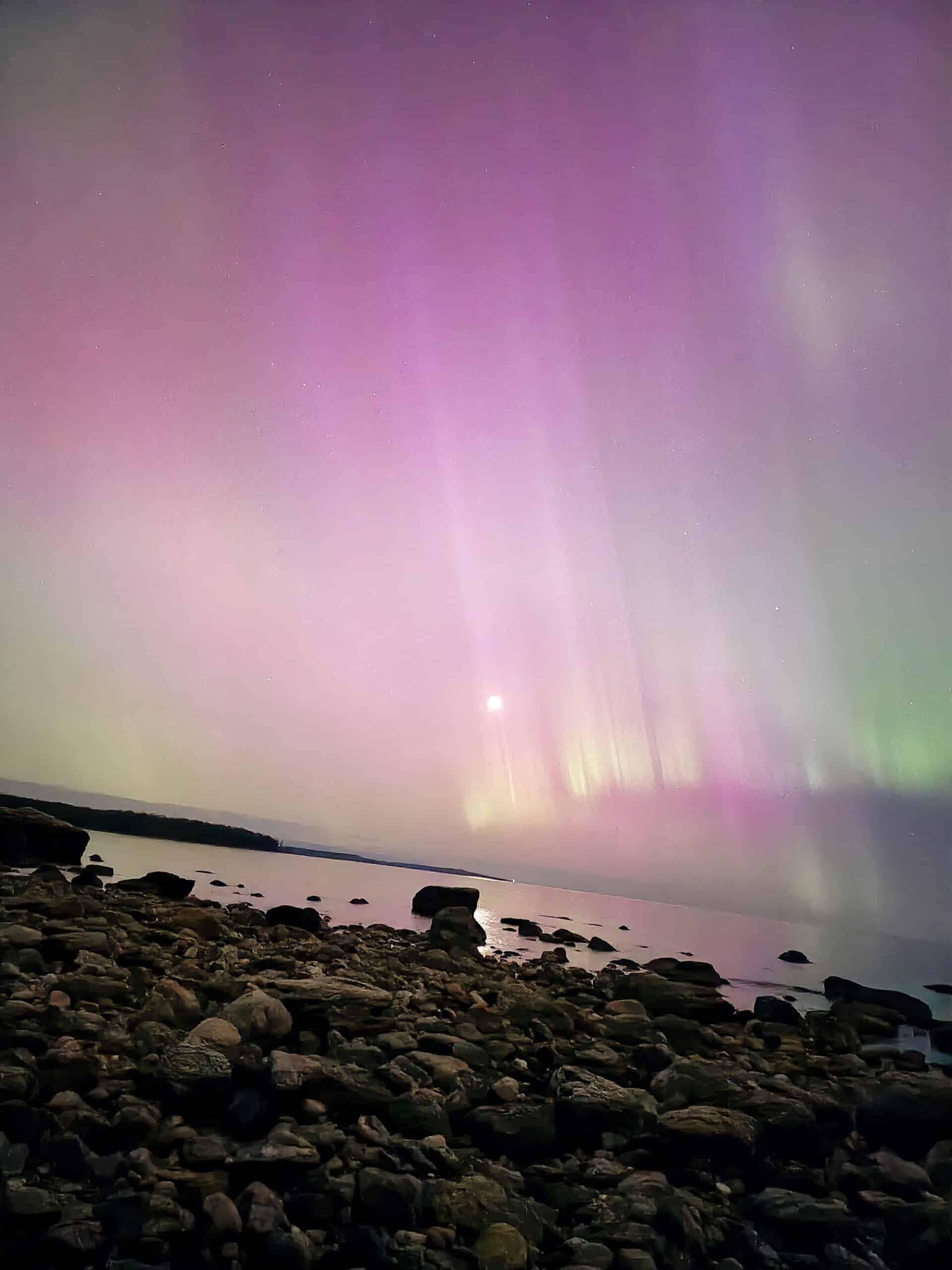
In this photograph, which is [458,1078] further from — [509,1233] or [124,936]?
[124,936]

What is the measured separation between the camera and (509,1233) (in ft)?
7.79

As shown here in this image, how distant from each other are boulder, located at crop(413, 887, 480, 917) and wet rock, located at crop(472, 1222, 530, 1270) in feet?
29.2

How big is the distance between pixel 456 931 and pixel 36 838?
738 centimetres

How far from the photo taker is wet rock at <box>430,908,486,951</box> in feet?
25.6

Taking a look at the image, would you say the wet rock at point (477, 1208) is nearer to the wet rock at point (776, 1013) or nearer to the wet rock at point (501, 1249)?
the wet rock at point (501, 1249)

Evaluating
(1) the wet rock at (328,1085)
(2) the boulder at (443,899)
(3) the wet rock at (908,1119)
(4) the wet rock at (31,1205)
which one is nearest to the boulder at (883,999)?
(3) the wet rock at (908,1119)

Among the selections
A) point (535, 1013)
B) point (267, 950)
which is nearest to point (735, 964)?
point (535, 1013)

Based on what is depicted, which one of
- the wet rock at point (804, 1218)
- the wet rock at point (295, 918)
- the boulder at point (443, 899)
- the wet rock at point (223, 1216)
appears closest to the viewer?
the wet rock at point (223, 1216)

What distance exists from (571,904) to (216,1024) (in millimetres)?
15623

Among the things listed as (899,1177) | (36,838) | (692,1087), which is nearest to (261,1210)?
(692,1087)

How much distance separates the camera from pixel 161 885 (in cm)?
927

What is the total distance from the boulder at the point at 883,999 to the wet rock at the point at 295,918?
6865 millimetres

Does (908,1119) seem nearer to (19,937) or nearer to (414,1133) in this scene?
(414,1133)

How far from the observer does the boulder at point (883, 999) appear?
26.8 ft
